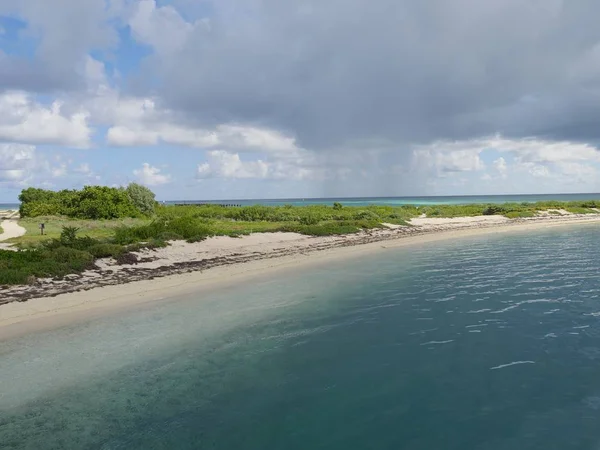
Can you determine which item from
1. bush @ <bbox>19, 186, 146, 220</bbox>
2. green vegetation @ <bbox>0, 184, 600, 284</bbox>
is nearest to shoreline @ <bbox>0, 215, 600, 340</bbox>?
green vegetation @ <bbox>0, 184, 600, 284</bbox>

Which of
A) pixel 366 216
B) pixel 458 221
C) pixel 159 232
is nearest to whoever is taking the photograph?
pixel 159 232

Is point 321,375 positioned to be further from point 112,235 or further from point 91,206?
point 91,206

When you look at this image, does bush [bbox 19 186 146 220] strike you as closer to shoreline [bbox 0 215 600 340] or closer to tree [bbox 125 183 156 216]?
tree [bbox 125 183 156 216]

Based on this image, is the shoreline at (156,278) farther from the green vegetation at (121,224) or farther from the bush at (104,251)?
the green vegetation at (121,224)

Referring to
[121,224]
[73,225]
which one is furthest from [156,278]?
[73,225]

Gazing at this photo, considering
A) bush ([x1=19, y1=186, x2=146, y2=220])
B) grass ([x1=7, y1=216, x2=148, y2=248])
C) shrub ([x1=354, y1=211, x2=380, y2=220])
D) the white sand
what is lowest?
the white sand

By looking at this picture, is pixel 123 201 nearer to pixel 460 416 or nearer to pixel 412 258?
pixel 412 258
